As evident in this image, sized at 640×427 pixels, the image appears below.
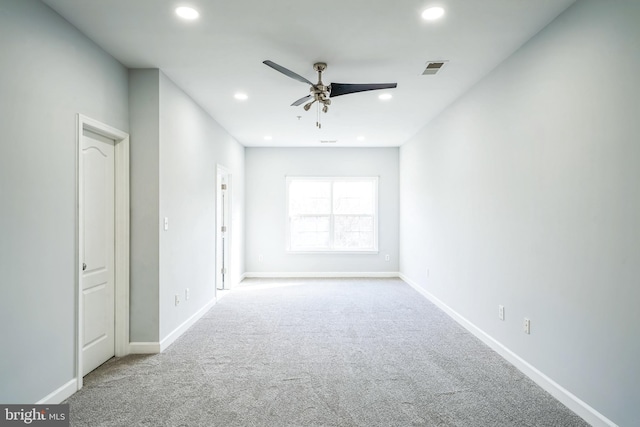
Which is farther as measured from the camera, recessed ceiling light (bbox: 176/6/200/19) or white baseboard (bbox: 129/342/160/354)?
white baseboard (bbox: 129/342/160/354)

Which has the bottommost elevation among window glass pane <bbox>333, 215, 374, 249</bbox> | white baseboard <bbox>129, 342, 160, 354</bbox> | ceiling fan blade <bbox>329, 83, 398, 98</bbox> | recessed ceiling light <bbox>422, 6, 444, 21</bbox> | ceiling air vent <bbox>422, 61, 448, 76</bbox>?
white baseboard <bbox>129, 342, 160, 354</bbox>

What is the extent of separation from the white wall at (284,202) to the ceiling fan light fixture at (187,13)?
487cm

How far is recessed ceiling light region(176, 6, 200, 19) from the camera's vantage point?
7.95 ft

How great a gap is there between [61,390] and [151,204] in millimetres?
1584

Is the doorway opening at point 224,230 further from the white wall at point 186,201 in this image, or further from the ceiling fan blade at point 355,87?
the ceiling fan blade at point 355,87

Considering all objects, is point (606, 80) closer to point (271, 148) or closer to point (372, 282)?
point (372, 282)

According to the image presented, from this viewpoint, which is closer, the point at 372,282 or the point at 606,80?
the point at 606,80

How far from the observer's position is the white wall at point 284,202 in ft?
24.2

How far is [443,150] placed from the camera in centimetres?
483

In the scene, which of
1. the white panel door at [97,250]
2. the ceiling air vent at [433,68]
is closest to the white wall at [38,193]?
the white panel door at [97,250]

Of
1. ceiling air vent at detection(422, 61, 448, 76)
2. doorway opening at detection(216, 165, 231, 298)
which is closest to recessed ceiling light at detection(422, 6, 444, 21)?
ceiling air vent at detection(422, 61, 448, 76)

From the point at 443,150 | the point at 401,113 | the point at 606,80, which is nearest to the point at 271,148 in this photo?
the point at 401,113

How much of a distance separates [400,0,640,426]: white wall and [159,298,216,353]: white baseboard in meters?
3.14

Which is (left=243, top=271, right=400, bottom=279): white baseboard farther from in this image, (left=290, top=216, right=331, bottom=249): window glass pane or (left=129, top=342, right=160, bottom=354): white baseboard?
(left=129, top=342, right=160, bottom=354): white baseboard
